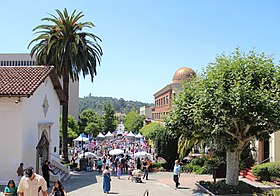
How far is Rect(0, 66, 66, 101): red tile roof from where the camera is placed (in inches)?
675

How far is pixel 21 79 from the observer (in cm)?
1867

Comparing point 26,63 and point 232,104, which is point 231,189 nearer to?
point 232,104

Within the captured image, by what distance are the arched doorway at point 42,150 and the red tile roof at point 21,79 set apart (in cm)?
383

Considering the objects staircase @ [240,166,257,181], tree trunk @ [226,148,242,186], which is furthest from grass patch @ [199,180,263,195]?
staircase @ [240,166,257,181]

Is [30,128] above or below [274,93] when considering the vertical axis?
below

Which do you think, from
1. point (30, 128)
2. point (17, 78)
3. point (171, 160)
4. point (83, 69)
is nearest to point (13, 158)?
point (30, 128)

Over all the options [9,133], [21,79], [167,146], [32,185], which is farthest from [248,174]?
[32,185]

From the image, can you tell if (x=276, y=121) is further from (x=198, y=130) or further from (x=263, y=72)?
(x=198, y=130)

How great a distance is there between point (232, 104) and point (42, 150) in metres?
12.5

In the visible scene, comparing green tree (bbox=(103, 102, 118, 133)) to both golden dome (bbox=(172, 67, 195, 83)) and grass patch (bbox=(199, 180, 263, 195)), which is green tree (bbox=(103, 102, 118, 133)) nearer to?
golden dome (bbox=(172, 67, 195, 83))

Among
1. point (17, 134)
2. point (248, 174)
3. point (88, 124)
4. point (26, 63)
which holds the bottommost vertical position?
point (248, 174)

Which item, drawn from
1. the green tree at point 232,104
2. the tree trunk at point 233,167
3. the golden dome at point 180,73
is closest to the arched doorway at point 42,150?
the green tree at point 232,104

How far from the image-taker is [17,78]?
61.8 ft

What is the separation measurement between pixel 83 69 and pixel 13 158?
12.0 metres
